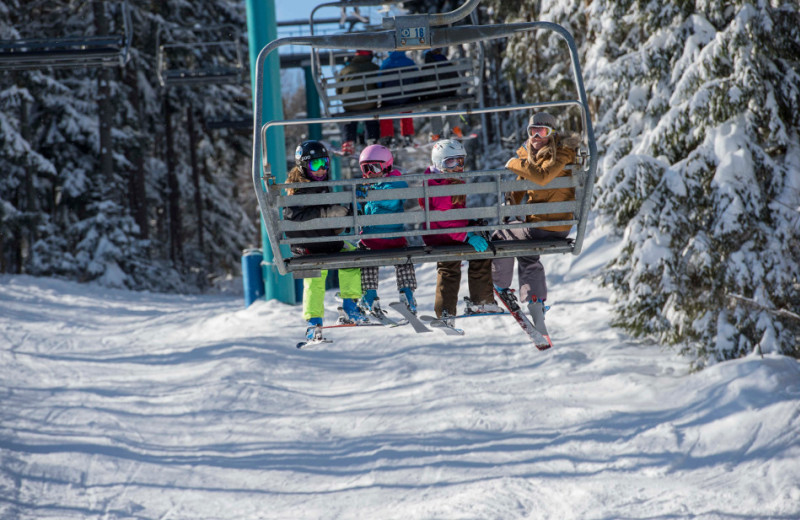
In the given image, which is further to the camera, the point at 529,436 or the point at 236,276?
the point at 236,276

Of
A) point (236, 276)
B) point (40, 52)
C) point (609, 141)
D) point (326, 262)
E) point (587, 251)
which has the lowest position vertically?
point (236, 276)

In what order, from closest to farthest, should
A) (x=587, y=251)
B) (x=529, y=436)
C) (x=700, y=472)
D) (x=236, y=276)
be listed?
(x=700, y=472)
(x=529, y=436)
(x=587, y=251)
(x=236, y=276)

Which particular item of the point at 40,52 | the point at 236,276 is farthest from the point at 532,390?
the point at 236,276

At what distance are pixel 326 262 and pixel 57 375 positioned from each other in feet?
28.2

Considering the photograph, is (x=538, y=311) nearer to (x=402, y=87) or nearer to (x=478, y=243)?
(x=478, y=243)

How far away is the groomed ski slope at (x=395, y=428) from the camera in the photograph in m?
8.70

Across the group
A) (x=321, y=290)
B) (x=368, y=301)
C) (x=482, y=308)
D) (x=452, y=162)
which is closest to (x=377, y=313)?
(x=368, y=301)

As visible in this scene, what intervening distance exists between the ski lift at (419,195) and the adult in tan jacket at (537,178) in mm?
129

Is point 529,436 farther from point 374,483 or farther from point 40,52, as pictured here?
point 40,52

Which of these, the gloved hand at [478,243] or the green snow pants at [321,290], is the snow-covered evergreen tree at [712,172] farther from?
the gloved hand at [478,243]

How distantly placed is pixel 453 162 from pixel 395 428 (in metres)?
5.74

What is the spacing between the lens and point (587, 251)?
16844mm

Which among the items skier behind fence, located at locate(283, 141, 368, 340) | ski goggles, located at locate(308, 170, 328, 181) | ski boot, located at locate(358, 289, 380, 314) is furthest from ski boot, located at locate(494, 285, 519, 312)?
ski goggles, located at locate(308, 170, 328, 181)

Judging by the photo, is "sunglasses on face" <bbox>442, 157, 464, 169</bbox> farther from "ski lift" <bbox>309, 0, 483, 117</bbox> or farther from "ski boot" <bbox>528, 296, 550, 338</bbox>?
"ski lift" <bbox>309, 0, 483, 117</bbox>
